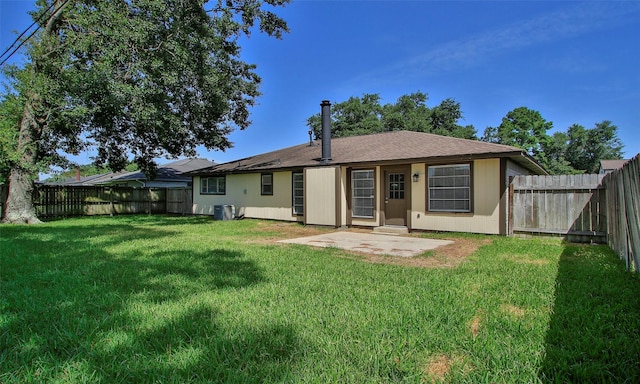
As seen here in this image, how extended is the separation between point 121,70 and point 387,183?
1024 cm

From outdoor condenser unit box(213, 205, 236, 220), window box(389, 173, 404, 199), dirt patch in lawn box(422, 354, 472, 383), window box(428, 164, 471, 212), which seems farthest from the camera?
outdoor condenser unit box(213, 205, 236, 220)

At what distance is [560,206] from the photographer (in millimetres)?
8430

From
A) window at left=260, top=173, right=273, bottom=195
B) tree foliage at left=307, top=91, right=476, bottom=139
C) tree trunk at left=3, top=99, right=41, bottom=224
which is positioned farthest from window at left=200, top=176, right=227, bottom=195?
tree foliage at left=307, top=91, right=476, bottom=139

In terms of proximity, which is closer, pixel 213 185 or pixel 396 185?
pixel 396 185

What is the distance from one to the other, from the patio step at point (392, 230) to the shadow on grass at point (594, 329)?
5.59 meters

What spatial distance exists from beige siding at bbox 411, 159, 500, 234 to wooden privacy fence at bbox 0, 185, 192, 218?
14.0 m

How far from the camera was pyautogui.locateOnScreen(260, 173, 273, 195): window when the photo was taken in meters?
14.9

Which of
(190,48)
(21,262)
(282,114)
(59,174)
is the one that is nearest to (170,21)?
(190,48)

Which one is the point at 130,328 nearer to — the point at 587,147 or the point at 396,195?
the point at 396,195

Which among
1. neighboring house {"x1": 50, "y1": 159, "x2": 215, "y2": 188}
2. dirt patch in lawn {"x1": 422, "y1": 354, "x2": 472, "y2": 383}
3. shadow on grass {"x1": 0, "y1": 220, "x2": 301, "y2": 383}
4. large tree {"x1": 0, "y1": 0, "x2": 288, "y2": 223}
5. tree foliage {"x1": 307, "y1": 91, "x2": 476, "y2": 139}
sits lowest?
dirt patch in lawn {"x1": 422, "y1": 354, "x2": 472, "y2": 383}

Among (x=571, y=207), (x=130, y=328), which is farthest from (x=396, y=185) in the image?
(x=130, y=328)

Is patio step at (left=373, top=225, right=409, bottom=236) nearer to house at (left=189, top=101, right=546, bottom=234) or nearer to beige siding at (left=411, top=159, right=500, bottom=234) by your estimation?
house at (left=189, top=101, right=546, bottom=234)

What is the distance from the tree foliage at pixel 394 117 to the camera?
3322cm

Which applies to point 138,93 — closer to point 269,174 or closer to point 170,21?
point 170,21
